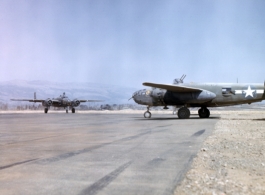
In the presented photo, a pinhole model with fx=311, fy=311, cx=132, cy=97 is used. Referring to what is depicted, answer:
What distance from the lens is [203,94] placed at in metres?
23.5

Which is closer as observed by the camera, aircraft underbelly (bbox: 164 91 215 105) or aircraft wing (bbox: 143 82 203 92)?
aircraft wing (bbox: 143 82 203 92)

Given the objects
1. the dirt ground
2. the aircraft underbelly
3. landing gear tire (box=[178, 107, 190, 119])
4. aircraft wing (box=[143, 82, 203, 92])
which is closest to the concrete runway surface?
the dirt ground

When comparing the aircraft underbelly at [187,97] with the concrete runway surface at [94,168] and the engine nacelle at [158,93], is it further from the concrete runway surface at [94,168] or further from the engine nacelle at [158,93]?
the concrete runway surface at [94,168]

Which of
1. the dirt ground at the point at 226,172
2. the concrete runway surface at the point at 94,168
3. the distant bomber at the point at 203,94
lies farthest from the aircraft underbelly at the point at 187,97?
the dirt ground at the point at 226,172

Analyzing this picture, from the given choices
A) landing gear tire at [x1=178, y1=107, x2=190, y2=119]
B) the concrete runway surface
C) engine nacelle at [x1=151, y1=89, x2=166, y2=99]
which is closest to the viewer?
the concrete runway surface

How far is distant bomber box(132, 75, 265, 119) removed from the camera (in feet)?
74.5

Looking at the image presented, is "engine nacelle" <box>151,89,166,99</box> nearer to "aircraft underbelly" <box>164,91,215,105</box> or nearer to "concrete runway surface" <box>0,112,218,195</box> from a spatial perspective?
"aircraft underbelly" <box>164,91,215,105</box>

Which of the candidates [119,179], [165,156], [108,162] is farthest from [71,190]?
[165,156]

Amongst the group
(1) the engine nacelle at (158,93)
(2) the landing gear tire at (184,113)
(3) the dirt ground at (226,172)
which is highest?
(1) the engine nacelle at (158,93)

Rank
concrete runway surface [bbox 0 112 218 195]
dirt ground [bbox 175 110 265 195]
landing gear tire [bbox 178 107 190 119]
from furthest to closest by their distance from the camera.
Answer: landing gear tire [bbox 178 107 190 119]
concrete runway surface [bbox 0 112 218 195]
dirt ground [bbox 175 110 265 195]

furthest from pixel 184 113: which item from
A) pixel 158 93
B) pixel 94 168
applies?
pixel 94 168

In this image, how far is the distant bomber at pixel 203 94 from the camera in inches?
894

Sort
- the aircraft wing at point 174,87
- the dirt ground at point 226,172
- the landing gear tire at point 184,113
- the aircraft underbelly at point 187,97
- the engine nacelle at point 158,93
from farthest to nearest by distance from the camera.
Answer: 1. the engine nacelle at point 158,93
2. the landing gear tire at point 184,113
3. the aircraft underbelly at point 187,97
4. the aircraft wing at point 174,87
5. the dirt ground at point 226,172

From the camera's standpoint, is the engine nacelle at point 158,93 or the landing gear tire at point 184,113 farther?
the engine nacelle at point 158,93
